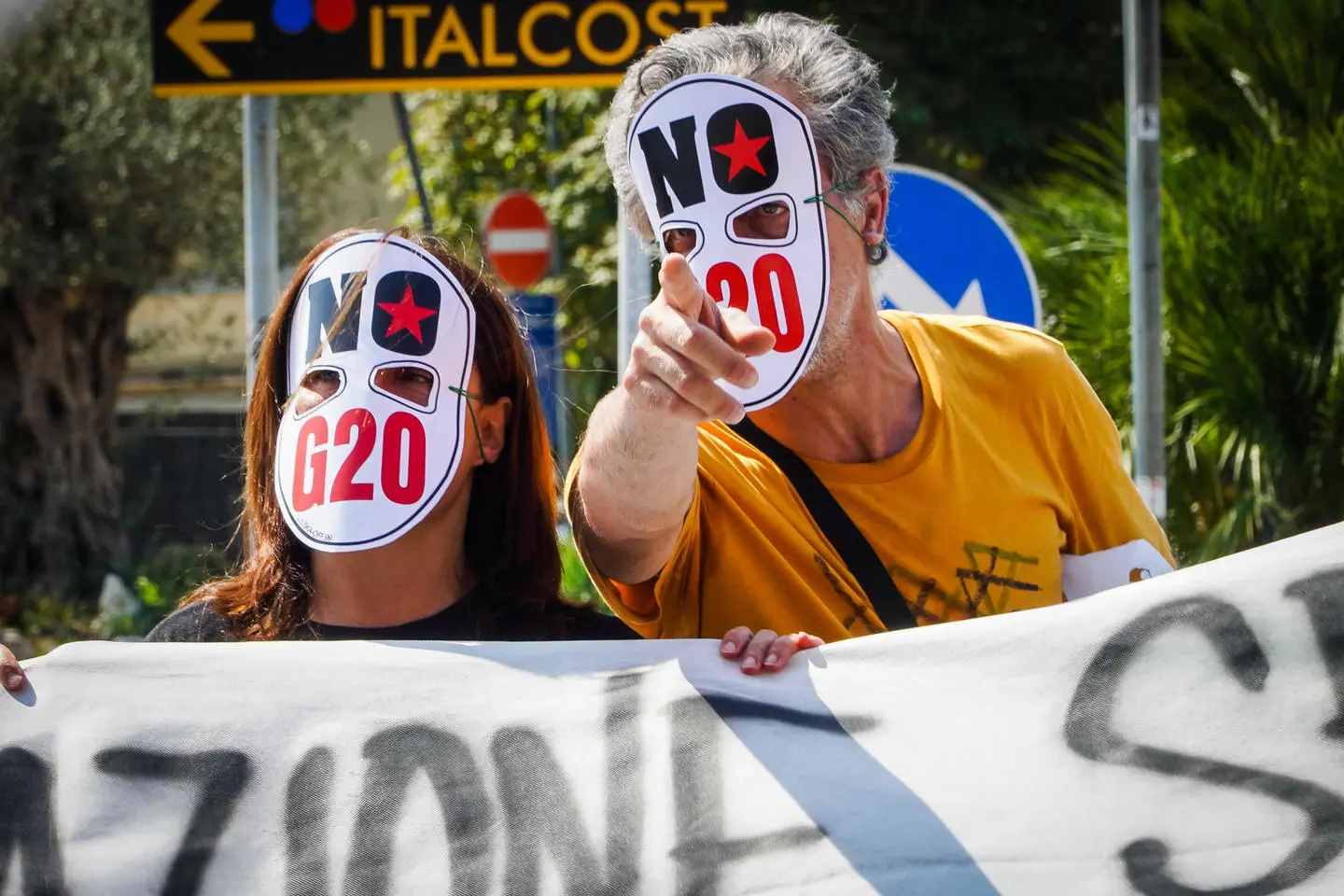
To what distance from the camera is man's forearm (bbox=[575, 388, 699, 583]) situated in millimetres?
2014

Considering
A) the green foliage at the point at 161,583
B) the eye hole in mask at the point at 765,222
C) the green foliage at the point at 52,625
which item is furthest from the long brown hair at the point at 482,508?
the green foliage at the point at 52,625

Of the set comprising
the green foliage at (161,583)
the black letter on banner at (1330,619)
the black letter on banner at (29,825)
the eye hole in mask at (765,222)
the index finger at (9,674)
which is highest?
the eye hole in mask at (765,222)

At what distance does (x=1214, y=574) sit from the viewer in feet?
7.10

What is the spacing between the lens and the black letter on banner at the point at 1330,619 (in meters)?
2.04

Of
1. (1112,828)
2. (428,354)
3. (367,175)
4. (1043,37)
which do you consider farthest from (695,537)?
(367,175)

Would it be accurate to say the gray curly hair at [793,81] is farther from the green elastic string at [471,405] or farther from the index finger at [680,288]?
the index finger at [680,288]

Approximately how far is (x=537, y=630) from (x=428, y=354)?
17.7 inches

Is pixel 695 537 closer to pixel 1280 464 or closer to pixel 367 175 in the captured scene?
pixel 1280 464

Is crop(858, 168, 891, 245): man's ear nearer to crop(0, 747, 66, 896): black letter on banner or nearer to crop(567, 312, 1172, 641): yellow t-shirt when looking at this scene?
crop(567, 312, 1172, 641): yellow t-shirt

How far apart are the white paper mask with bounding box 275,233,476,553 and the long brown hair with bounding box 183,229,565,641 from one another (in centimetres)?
5

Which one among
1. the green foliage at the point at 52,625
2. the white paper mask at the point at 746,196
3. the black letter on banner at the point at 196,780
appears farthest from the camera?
the green foliage at the point at 52,625

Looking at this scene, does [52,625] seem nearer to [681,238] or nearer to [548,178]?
[548,178]

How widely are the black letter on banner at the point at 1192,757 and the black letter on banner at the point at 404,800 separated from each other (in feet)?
2.43

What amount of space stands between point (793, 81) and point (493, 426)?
0.72 meters
